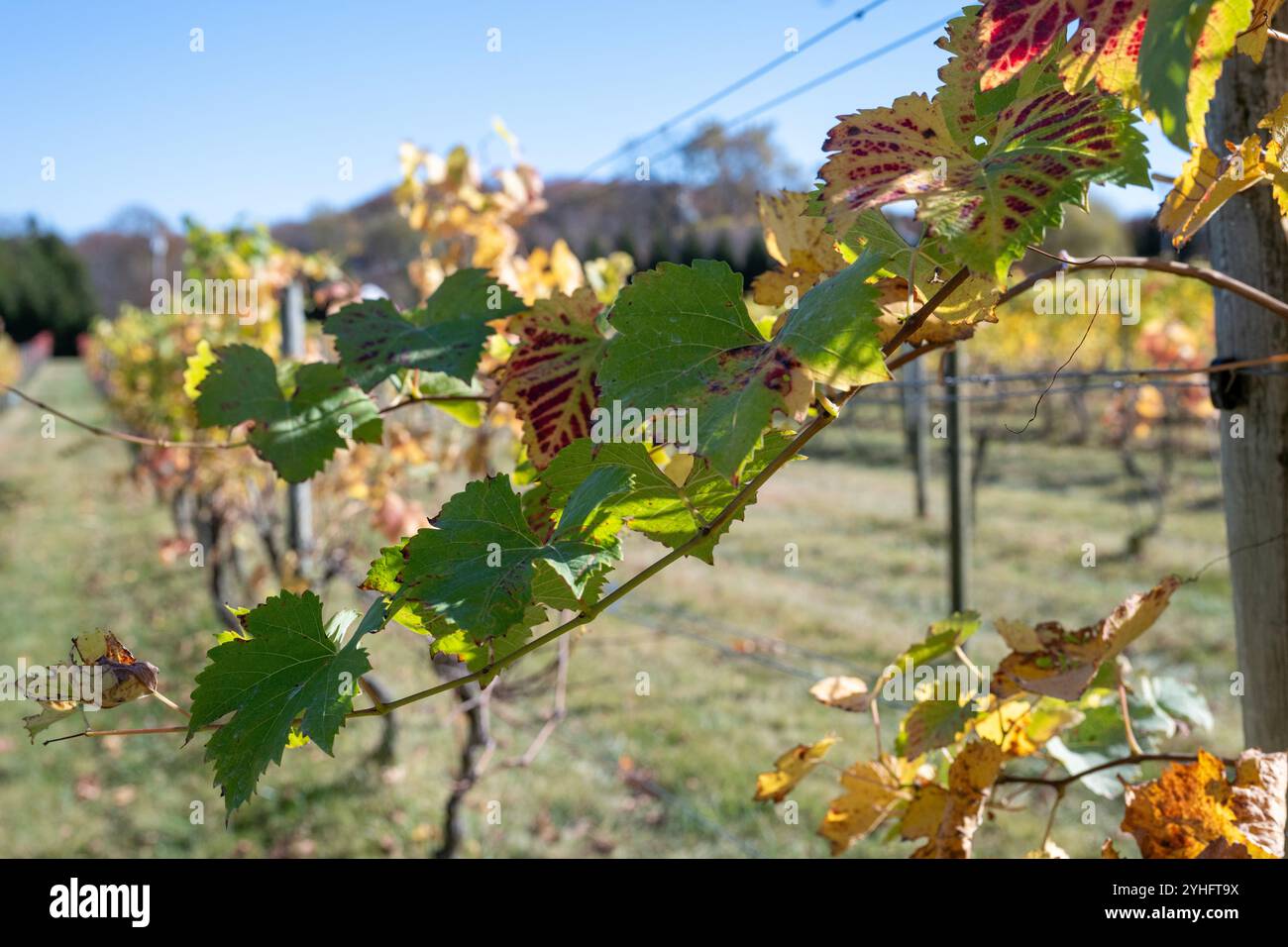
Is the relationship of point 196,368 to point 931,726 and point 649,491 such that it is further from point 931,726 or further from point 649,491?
point 931,726

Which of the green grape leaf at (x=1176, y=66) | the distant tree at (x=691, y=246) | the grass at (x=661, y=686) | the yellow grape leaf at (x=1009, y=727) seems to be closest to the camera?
the green grape leaf at (x=1176, y=66)

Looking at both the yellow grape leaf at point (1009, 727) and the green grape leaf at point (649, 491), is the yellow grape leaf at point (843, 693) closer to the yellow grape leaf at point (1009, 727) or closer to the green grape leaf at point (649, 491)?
the yellow grape leaf at point (1009, 727)

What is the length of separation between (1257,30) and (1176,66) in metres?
0.28

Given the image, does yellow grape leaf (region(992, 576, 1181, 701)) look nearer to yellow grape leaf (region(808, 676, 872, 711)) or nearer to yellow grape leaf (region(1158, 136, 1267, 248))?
yellow grape leaf (region(808, 676, 872, 711))

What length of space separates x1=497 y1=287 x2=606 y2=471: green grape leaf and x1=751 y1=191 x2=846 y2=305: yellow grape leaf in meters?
0.17

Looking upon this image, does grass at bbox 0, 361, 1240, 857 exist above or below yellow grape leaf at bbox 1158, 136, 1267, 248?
below

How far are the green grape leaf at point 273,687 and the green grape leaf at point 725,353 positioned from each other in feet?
0.85

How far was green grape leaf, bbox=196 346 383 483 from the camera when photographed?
1.09m

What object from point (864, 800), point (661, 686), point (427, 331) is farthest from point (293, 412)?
point (661, 686)

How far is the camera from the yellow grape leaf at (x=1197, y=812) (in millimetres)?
849

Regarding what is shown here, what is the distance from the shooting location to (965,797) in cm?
98

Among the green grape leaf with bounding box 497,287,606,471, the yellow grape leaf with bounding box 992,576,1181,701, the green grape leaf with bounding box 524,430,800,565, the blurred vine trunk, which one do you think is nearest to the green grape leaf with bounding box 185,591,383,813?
the green grape leaf with bounding box 524,430,800,565

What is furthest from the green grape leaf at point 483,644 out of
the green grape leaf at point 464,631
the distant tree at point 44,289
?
the distant tree at point 44,289
